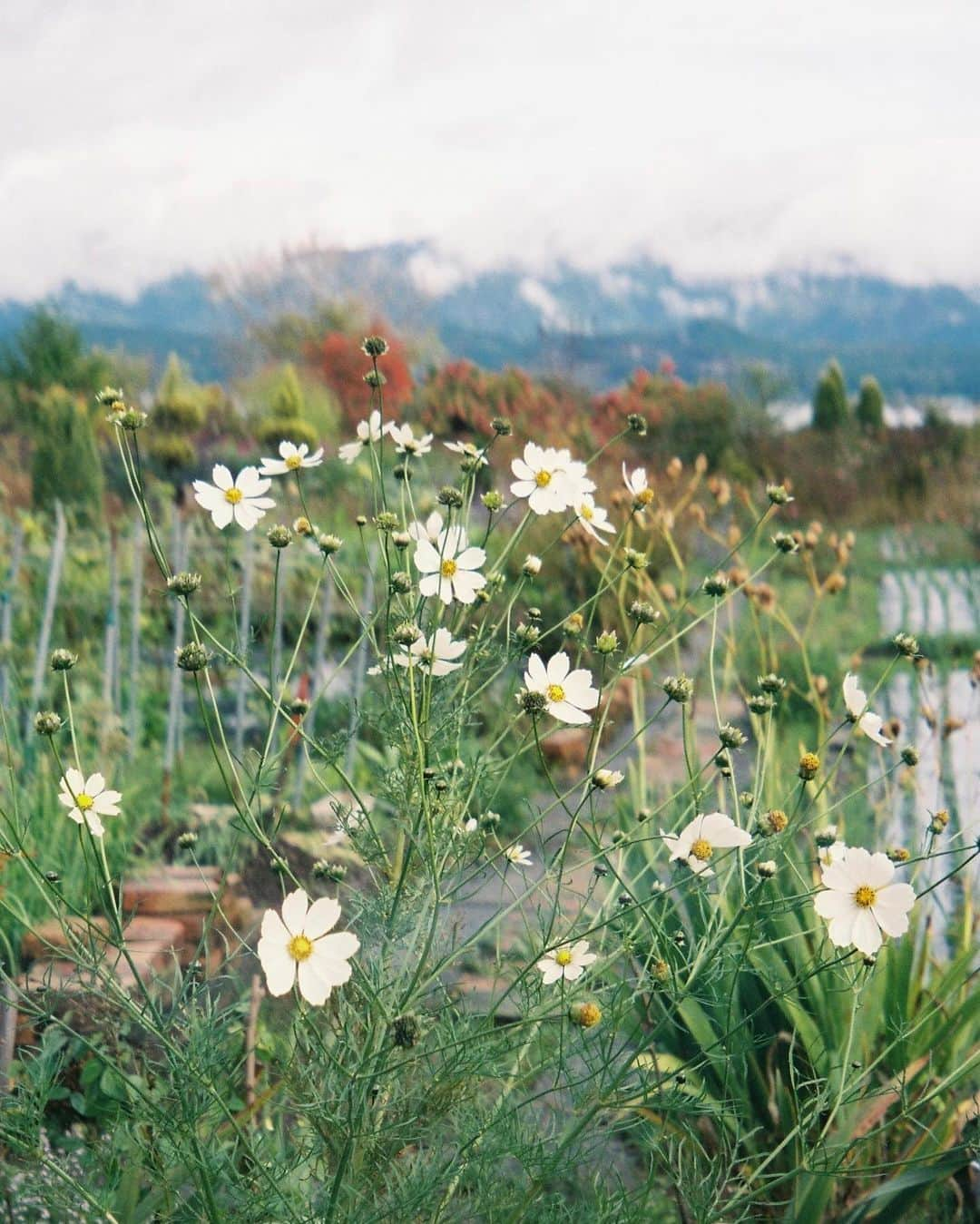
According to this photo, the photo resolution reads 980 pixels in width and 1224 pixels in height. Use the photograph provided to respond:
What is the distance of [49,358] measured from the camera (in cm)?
1755

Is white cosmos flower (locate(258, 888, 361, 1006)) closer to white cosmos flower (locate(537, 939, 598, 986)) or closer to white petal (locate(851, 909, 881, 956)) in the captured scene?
white cosmos flower (locate(537, 939, 598, 986))

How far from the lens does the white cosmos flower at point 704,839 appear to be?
1224mm

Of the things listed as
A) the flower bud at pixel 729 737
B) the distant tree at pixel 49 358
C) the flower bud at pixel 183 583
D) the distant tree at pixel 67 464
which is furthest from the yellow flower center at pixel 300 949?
the distant tree at pixel 49 358

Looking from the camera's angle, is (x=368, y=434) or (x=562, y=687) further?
(x=368, y=434)

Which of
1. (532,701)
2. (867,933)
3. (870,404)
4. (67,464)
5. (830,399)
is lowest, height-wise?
(870,404)

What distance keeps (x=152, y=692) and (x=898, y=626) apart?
448cm

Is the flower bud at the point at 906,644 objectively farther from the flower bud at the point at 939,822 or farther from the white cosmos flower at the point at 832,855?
the white cosmos flower at the point at 832,855

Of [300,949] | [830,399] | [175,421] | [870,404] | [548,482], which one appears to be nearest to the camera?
[300,949]

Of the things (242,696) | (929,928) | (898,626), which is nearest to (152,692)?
(242,696)

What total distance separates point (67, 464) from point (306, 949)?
7460mm

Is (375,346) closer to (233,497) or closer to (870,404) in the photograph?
(233,497)

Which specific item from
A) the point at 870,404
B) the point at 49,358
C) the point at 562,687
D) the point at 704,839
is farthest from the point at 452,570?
the point at 870,404

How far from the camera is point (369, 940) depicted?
1465 millimetres

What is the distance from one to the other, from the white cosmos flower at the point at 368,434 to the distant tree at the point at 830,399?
1966 cm
